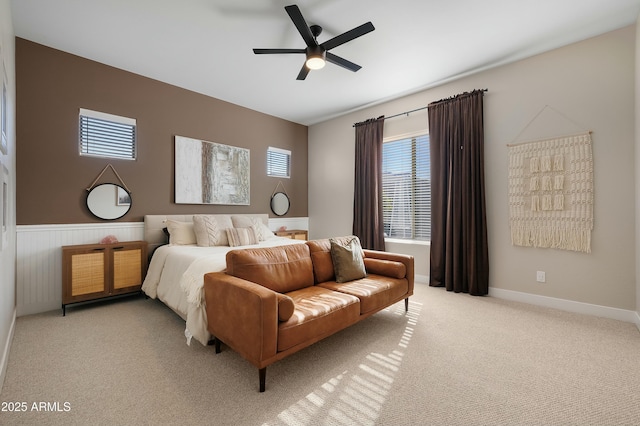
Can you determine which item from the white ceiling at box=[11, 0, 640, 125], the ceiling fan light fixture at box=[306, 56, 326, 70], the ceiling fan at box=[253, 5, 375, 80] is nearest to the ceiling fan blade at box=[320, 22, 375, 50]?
the ceiling fan at box=[253, 5, 375, 80]

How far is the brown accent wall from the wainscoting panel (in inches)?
4.5

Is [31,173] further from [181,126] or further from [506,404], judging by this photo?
[506,404]

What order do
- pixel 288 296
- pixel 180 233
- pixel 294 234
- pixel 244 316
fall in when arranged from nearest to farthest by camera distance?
pixel 244 316 → pixel 288 296 → pixel 180 233 → pixel 294 234

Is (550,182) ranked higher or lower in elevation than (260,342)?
higher

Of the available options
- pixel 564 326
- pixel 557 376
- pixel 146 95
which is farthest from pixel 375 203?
pixel 146 95

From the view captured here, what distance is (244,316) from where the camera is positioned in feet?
5.92

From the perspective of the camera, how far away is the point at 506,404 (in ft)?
5.34

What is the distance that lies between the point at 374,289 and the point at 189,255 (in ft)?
6.35

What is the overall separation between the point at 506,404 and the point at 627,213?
262cm

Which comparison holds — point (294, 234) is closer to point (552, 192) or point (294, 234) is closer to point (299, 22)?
point (299, 22)

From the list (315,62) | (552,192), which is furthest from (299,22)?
(552,192)

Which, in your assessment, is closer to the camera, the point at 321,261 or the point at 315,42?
the point at 315,42

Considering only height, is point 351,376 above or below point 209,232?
below

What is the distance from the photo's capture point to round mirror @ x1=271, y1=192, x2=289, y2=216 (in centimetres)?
543
